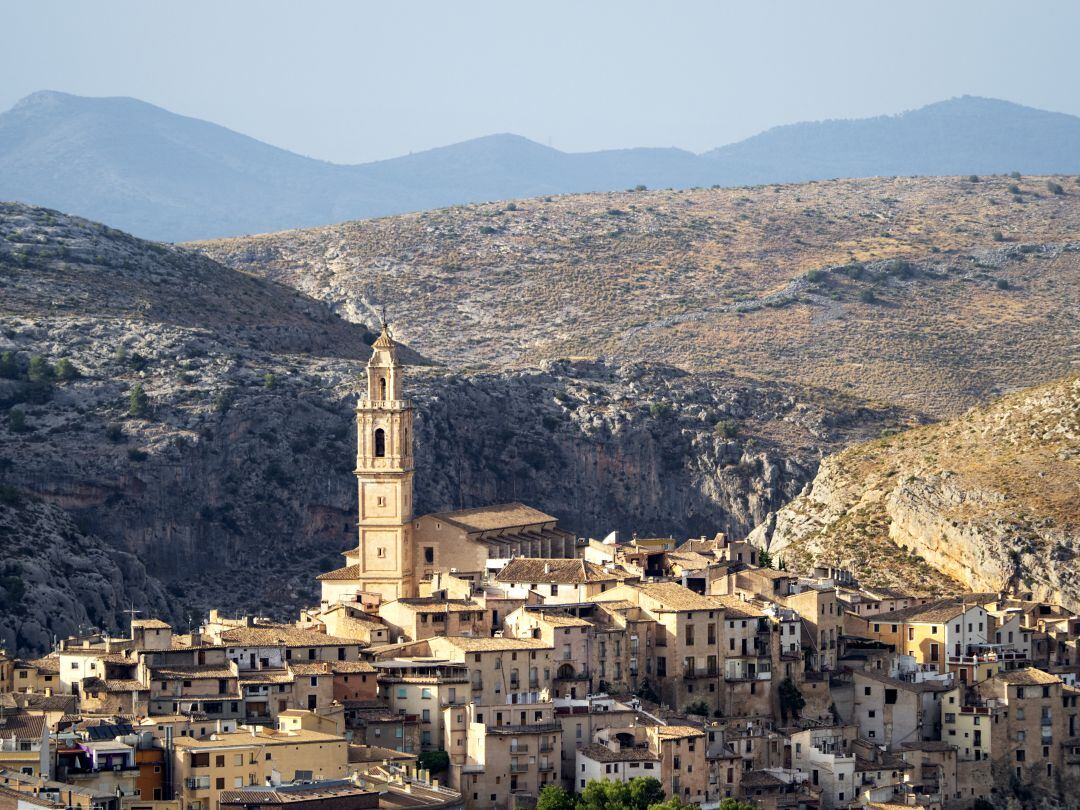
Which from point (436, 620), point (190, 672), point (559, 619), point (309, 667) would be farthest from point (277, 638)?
point (559, 619)

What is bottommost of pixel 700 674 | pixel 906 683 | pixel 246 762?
pixel 246 762

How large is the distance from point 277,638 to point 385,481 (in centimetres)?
→ 1570

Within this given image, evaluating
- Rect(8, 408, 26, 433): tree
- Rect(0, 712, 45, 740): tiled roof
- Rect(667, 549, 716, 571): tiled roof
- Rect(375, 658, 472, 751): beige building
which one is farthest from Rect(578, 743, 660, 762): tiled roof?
Rect(8, 408, 26, 433): tree

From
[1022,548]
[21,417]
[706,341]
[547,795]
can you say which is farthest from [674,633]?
[706,341]

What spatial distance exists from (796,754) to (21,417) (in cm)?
6349

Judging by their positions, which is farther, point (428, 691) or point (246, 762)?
point (428, 691)

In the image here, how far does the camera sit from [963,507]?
391 feet

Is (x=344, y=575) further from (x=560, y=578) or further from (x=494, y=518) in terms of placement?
(x=560, y=578)

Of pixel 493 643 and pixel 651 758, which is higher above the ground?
pixel 493 643

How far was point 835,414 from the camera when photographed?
170 m

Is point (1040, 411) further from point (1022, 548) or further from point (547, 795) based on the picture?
point (547, 795)

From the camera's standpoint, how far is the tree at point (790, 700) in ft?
311

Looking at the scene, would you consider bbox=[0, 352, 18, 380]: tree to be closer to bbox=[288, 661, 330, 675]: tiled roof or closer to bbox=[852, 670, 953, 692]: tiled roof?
bbox=[288, 661, 330, 675]: tiled roof

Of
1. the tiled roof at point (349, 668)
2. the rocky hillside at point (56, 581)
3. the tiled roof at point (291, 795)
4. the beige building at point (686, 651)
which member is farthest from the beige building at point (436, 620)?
the rocky hillside at point (56, 581)
